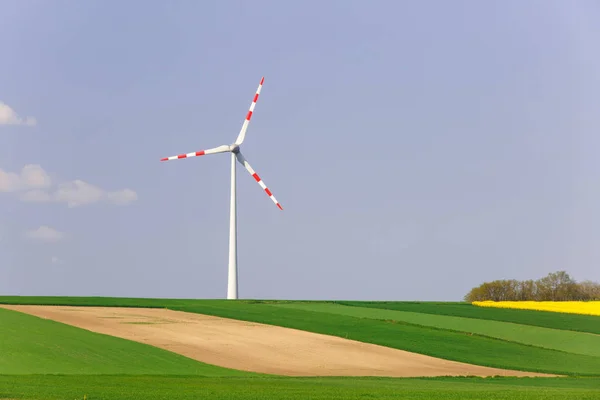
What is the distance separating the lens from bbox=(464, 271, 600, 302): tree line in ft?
294

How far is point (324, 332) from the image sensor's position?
172ft

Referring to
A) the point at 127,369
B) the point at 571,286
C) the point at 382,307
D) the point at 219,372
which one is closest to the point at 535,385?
the point at 219,372

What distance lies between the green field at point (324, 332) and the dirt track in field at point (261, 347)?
1797 millimetres

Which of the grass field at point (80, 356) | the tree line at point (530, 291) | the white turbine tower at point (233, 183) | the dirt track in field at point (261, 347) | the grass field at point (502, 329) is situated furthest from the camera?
the tree line at point (530, 291)

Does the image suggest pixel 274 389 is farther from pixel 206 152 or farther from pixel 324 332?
pixel 206 152

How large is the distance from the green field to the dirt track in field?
1.80 metres

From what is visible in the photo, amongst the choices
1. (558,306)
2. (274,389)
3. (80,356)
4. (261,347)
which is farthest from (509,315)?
(274,389)

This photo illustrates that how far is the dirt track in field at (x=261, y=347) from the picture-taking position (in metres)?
39.9

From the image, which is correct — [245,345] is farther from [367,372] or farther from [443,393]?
[443,393]

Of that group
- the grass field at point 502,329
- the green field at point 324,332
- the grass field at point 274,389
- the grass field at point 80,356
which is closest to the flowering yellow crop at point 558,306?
the green field at point 324,332

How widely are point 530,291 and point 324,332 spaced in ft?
144

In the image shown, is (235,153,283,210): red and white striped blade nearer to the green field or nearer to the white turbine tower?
the white turbine tower

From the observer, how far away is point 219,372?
36.8 m

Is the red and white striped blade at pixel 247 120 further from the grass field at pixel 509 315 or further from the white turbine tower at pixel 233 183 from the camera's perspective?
the grass field at pixel 509 315
